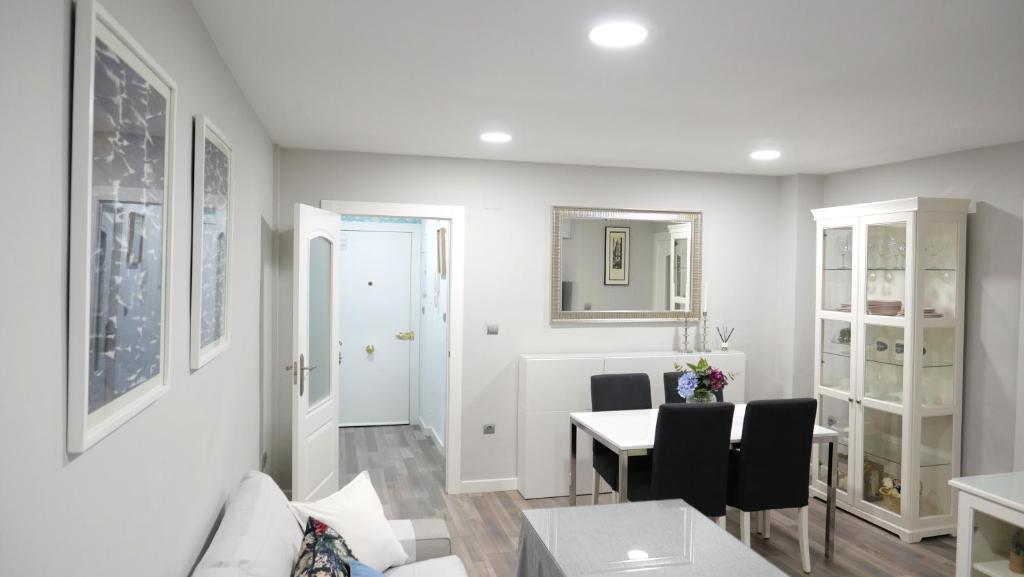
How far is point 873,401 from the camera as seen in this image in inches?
169

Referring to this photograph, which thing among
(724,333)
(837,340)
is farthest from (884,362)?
(724,333)

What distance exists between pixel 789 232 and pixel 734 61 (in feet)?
10.5

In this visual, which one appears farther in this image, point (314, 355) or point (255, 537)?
point (314, 355)

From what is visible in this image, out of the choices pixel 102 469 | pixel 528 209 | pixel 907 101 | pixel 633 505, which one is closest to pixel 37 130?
pixel 102 469

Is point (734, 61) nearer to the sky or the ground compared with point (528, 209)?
nearer to the sky

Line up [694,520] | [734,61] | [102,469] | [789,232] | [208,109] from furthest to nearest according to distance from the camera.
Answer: [789,232], [734,61], [208,109], [694,520], [102,469]

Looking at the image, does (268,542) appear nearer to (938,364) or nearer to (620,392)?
(620,392)

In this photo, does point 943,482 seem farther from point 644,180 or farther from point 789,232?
point 644,180

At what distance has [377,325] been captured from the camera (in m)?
6.66

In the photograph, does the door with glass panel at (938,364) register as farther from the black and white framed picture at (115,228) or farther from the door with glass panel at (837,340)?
the black and white framed picture at (115,228)

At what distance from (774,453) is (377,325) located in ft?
13.9

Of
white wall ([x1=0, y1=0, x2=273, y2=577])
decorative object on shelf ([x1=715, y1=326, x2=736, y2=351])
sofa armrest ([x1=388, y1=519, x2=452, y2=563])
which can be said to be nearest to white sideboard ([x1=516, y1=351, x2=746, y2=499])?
decorative object on shelf ([x1=715, y1=326, x2=736, y2=351])

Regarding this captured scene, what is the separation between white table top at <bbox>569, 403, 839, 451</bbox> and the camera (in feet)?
11.2

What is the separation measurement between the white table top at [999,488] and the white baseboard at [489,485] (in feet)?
9.45
